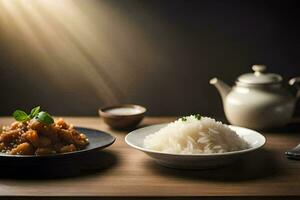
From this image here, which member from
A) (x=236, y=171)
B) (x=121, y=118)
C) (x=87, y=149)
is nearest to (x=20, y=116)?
(x=87, y=149)

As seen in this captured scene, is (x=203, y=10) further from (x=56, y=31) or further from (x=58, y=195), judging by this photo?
(x=58, y=195)

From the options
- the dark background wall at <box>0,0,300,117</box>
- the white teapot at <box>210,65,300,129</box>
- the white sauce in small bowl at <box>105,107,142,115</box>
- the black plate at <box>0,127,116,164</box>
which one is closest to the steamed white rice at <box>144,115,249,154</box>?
the black plate at <box>0,127,116,164</box>

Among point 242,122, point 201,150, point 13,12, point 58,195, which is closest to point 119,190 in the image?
point 58,195

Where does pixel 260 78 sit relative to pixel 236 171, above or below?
above

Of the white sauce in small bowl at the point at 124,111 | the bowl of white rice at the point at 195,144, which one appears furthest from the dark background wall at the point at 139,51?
the bowl of white rice at the point at 195,144

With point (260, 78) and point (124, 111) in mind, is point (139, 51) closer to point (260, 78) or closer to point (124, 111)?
point (124, 111)

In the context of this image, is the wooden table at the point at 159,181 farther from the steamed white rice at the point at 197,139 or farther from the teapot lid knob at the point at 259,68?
the teapot lid knob at the point at 259,68

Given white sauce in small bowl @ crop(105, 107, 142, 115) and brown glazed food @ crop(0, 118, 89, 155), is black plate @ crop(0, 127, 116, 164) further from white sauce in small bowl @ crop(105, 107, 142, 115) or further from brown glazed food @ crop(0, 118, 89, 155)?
white sauce in small bowl @ crop(105, 107, 142, 115)
